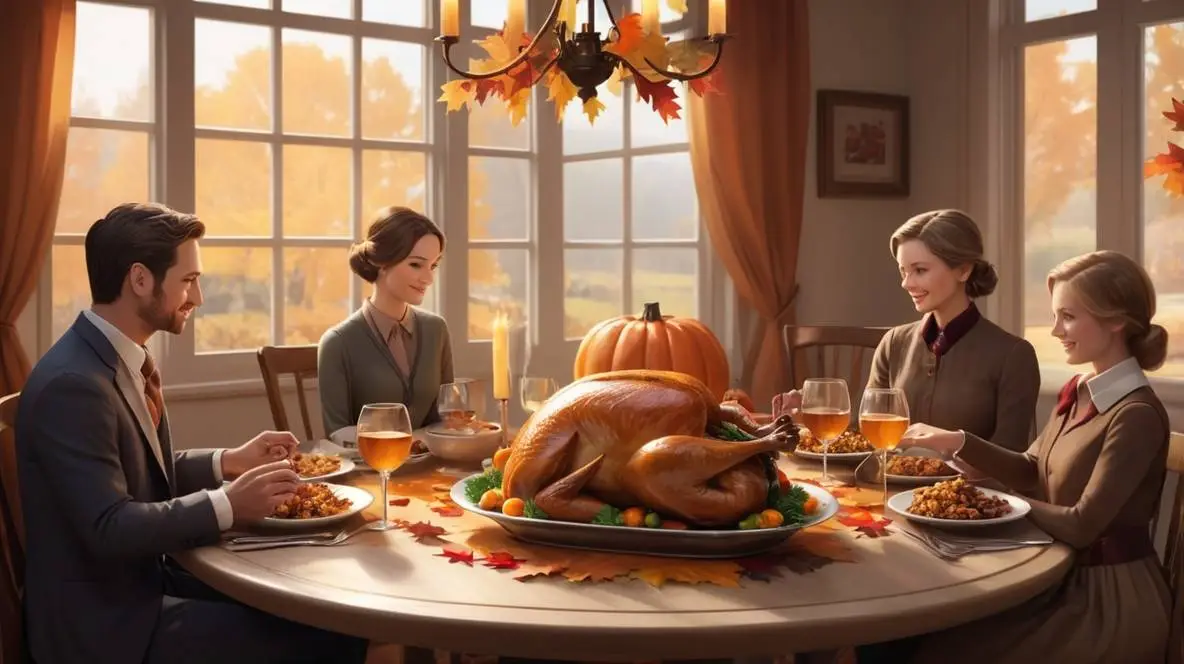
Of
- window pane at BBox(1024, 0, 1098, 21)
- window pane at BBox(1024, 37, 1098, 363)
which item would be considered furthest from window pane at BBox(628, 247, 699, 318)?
window pane at BBox(1024, 0, 1098, 21)

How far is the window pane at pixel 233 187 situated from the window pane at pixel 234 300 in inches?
3.0

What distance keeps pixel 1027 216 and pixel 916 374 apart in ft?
6.33

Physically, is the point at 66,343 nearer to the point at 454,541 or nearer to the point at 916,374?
the point at 454,541

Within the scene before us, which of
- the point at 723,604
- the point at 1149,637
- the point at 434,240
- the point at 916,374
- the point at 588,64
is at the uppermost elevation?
the point at 588,64

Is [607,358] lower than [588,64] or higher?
lower

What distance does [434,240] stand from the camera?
9.27 ft

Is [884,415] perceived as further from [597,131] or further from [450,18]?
[597,131]

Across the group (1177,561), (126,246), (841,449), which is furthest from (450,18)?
(1177,561)

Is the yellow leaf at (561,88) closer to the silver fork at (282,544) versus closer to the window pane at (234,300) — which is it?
the silver fork at (282,544)

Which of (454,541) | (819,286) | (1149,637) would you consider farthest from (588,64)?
(819,286)

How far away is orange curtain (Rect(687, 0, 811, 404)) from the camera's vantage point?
407cm

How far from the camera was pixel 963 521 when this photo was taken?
5.44 feet

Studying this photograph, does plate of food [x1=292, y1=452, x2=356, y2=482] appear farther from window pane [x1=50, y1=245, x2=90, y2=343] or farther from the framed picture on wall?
the framed picture on wall

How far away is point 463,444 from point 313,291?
6.00ft
